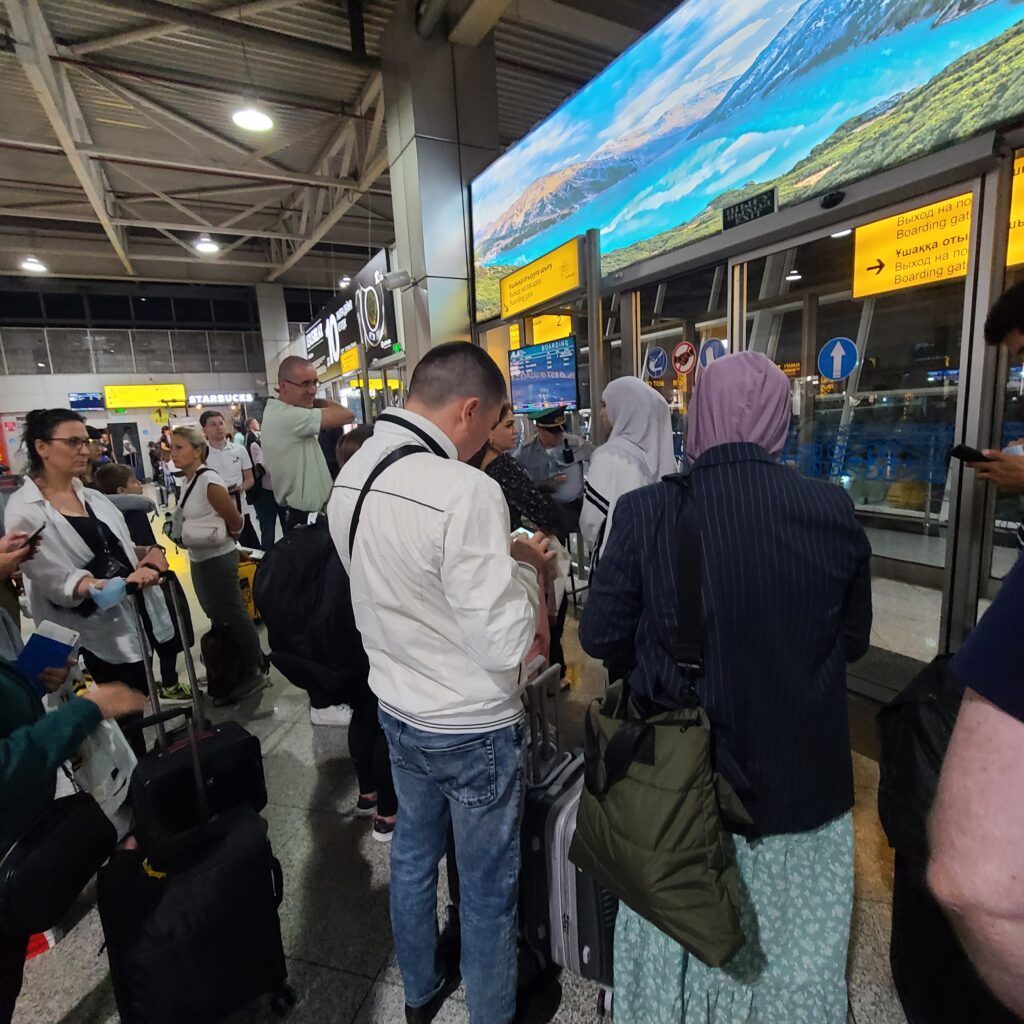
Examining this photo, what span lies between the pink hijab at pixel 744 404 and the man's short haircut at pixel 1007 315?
1.26 m

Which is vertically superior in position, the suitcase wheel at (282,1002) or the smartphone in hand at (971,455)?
the smartphone in hand at (971,455)

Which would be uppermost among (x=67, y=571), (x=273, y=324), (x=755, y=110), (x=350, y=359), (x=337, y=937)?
(x=273, y=324)

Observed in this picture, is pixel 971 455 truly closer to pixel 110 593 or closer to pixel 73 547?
Answer: pixel 110 593

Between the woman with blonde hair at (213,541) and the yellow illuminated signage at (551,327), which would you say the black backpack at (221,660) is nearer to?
the woman with blonde hair at (213,541)

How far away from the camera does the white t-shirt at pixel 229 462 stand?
548cm

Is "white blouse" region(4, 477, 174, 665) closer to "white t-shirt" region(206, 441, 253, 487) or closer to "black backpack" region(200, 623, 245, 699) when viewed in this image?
"black backpack" region(200, 623, 245, 699)

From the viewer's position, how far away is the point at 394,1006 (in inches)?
64.4

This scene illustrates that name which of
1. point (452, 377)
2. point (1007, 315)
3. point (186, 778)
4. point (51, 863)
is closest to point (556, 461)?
point (1007, 315)

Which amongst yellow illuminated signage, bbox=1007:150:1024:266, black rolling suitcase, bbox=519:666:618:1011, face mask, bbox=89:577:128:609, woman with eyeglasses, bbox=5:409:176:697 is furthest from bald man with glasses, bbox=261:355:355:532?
yellow illuminated signage, bbox=1007:150:1024:266

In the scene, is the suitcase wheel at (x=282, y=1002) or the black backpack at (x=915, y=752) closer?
the black backpack at (x=915, y=752)

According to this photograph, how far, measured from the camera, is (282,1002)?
163cm

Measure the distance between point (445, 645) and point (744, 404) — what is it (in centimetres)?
88

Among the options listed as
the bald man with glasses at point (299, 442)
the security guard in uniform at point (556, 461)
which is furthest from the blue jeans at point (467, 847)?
the security guard in uniform at point (556, 461)

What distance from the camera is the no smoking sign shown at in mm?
4453
